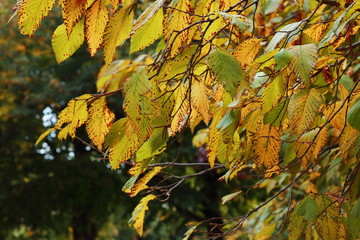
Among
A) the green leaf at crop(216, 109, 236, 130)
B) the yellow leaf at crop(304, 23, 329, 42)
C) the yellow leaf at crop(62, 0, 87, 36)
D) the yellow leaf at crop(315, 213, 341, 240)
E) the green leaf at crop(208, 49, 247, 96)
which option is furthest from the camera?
the yellow leaf at crop(304, 23, 329, 42)

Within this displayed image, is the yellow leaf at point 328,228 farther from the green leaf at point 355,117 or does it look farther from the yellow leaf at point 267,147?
the green leaf at point 355,117

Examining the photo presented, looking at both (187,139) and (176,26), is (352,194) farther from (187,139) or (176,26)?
(187,139)

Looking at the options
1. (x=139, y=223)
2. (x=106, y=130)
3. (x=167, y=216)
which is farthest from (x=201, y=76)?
(x=167, y=216)

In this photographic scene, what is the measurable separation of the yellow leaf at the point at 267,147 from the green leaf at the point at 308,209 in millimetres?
184

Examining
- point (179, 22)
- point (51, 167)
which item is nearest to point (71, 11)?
point (179, 22)

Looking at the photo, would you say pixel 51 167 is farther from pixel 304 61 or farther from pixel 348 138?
pixel 304 61

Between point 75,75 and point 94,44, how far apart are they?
1134cm

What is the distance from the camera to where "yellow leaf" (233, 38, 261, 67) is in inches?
48.5

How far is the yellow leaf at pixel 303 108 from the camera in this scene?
1.09 meters

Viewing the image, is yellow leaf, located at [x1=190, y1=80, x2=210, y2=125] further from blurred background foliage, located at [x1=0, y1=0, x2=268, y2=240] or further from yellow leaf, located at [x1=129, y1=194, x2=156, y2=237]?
blurred background foliage, located at [x1=0, y1=0, x2=268, y2=240]

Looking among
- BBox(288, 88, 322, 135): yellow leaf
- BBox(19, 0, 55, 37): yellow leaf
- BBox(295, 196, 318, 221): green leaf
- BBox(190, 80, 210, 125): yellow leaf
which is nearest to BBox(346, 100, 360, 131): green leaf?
BBox(288, 88, 322, 135): yellow leaf

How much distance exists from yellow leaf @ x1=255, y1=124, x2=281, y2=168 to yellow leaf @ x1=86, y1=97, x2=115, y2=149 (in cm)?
37

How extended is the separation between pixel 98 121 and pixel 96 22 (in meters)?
0.21

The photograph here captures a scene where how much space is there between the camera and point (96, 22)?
1105 millimetres
